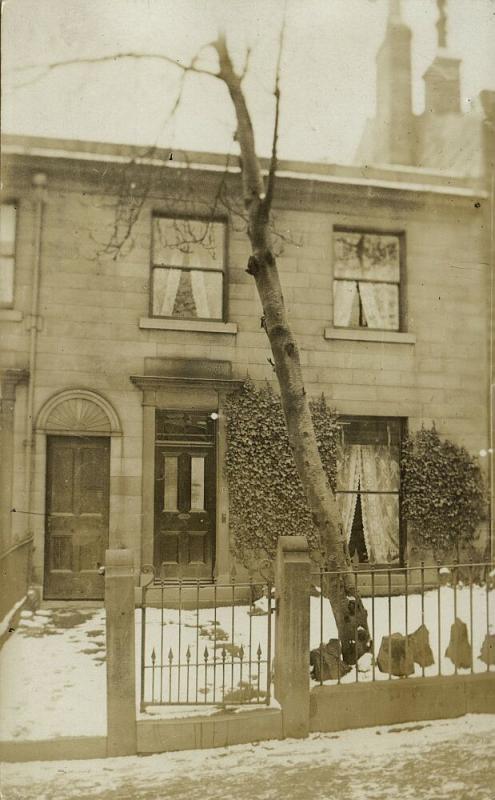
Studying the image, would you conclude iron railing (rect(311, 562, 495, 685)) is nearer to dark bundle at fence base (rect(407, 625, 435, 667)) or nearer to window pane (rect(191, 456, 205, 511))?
dark bundle at fence base (rect(407, 625, 435, 667))

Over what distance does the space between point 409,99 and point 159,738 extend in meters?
5.17

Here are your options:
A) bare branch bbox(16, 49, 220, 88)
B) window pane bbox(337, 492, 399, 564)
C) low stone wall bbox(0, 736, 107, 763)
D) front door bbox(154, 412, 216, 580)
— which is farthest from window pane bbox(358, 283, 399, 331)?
low stone wall bbox(0, 736, 107, 763)

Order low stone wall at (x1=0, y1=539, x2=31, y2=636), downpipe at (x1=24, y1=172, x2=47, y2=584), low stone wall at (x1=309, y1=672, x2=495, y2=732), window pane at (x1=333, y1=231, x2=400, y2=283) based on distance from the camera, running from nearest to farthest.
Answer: low stone wall at (x1=0, y1=539, x2=31, y2=636) < low stone wall at (x1=309, y1=672, x2=495, y2=732) < downpipe at (x1=24, y1=172, x2=47, y2=584) < window pane at (x1=333, y1=231, x2=400, y2=283)

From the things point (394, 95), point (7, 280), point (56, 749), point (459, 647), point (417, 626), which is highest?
point (394, 95)

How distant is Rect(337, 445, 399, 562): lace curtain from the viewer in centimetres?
546

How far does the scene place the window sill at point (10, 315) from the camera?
4655mm

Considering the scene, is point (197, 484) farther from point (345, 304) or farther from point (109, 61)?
point (109, 61)

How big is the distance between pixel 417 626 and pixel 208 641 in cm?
170

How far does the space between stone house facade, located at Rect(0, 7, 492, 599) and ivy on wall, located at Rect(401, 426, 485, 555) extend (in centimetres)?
13

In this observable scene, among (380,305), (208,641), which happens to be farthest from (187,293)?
(208,641)

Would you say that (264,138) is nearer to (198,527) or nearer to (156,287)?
(156,287)

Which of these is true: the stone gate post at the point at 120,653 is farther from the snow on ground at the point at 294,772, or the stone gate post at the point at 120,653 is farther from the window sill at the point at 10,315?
the window sill at the point at 10,315

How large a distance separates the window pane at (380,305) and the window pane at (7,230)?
3.10m

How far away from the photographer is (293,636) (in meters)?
4.51
